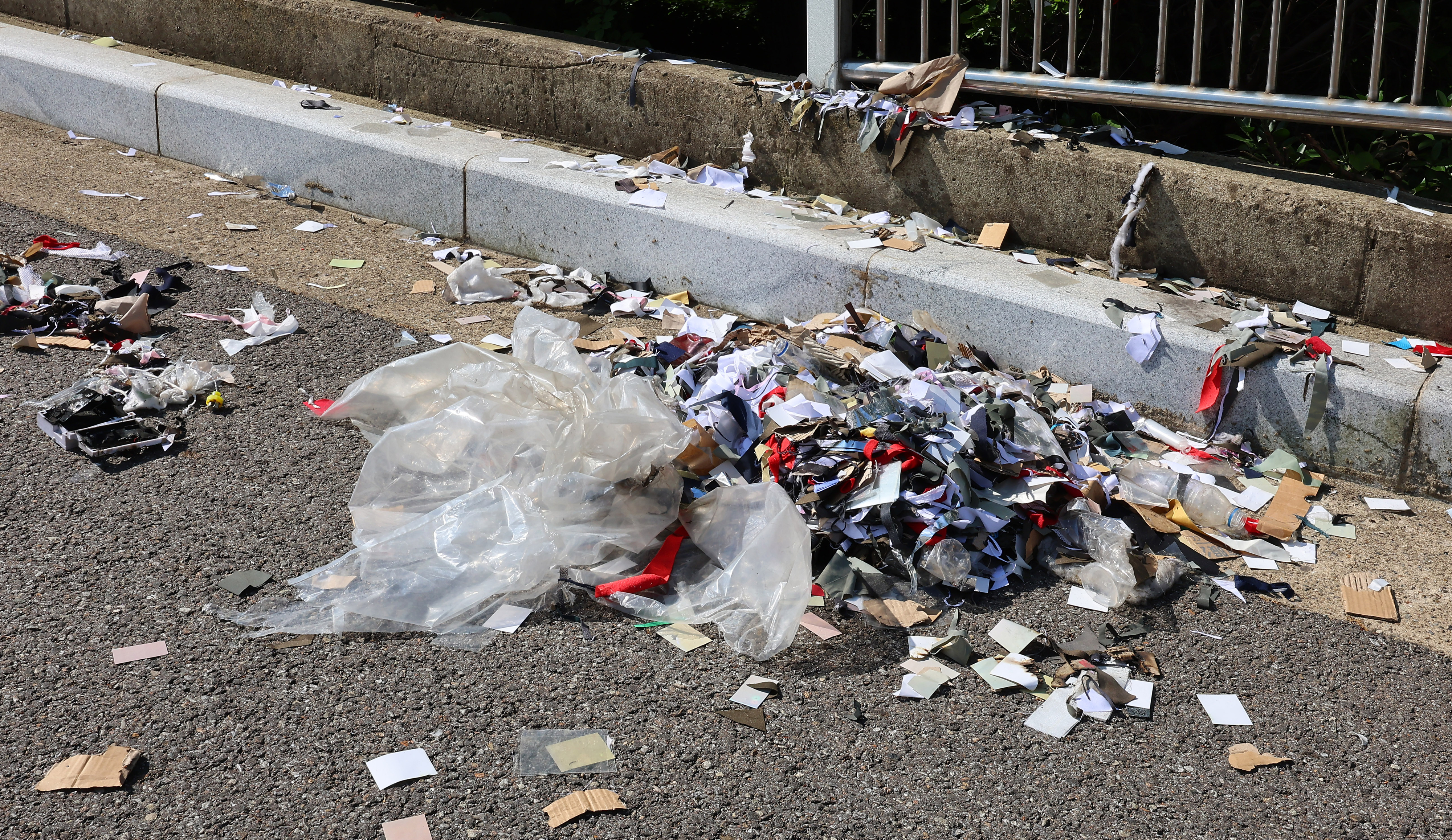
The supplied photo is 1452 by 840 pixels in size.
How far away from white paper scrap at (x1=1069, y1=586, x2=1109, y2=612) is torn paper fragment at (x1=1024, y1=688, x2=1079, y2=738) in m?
0.36

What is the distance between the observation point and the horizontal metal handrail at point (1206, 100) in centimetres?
382

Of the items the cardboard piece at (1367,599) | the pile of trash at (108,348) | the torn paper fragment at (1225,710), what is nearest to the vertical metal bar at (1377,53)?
the cardboard piece at (1367,599)

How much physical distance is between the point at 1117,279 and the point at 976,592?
169cm

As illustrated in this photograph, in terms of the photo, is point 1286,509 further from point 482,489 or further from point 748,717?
point 482,489

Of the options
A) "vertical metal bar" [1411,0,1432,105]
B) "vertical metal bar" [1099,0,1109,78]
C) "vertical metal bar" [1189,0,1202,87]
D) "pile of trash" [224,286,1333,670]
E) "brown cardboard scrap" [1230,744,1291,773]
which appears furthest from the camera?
"vertical metal bar" [1099,0,1109,78]

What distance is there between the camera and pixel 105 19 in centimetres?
743

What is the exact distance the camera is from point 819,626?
2.91 m

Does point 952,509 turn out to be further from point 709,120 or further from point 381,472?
point 709,120

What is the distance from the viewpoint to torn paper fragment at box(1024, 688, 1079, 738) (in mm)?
2559

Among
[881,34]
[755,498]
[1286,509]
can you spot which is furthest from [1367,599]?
[881,34]

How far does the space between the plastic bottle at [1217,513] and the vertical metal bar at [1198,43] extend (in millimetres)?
1647

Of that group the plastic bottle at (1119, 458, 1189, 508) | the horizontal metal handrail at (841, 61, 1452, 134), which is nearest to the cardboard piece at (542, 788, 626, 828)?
the plastic bottle at (1119, 458, 1189, 508)

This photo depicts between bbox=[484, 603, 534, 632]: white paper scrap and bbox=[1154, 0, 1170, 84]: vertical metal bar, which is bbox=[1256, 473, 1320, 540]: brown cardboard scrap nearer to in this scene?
bbox=[1154, 0, 1170, 84]: vertical metal bar

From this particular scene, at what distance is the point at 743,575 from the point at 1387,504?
6.55ft
